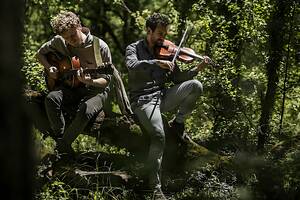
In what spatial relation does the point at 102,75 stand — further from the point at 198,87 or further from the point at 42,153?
the point at 42,153

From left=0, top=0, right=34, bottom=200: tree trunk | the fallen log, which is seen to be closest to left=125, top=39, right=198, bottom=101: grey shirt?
the fallen log

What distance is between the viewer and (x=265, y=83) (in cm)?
804

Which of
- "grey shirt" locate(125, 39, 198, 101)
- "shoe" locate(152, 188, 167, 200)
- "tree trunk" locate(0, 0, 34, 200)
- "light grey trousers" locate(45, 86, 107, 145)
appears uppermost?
"tree trunk" locate(0, 0, 34, 200)

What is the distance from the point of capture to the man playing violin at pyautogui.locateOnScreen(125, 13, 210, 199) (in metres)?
5.26

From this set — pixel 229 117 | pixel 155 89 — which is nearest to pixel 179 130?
pixel 155 89

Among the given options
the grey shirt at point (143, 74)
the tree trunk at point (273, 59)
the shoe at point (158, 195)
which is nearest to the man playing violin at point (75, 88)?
the grey shirt at point (143, 74)

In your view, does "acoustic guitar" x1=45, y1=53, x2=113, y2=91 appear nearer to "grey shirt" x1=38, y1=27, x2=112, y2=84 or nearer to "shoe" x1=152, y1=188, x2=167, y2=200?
"grey shirt" x1=38, y1=27, x2=112, y2=84

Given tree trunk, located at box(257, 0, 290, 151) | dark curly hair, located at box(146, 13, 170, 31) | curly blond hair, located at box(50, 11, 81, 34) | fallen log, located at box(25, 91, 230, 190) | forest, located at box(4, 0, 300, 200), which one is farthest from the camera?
tree trunk, located at box(257, 0, 290, 151)

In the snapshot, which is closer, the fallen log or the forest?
the forest

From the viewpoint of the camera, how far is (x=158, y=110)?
5.34 metres

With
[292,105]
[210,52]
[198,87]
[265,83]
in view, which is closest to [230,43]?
[210,52]

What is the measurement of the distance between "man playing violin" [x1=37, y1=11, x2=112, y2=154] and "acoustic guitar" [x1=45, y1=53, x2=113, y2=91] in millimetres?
33

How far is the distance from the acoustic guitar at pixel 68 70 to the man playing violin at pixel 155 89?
279 mm

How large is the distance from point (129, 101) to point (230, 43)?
2.23 meters
